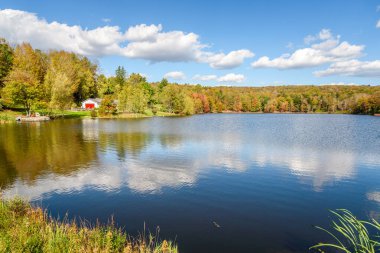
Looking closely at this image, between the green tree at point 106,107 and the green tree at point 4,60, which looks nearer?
the green tree at point 4,60

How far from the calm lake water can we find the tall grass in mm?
989

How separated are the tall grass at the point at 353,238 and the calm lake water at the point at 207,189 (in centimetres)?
99

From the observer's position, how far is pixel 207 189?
2162 cm

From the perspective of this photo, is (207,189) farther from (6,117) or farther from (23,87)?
(23,87)

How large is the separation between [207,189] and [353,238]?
33.6 ft

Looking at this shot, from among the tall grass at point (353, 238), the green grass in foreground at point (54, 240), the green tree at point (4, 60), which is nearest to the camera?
the tall grass at point (353, 238)

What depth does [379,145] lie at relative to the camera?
43.8 m

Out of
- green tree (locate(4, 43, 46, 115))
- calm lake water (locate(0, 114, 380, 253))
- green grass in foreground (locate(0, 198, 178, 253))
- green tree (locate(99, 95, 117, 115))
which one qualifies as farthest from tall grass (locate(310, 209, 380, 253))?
green tree (locate(99, 95, 117, 115))

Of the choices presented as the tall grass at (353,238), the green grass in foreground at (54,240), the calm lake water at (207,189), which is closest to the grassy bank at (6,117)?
the calm lake water at (207,189)

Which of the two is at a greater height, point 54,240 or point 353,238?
point 54,240

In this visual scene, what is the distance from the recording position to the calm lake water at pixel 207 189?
14875 millimetres

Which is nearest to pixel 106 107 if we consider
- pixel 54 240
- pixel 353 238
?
pixel 54 240

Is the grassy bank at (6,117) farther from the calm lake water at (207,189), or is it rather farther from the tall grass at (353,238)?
the tall grass at (353,238)

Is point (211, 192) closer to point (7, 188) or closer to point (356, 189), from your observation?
point (356, 189)
